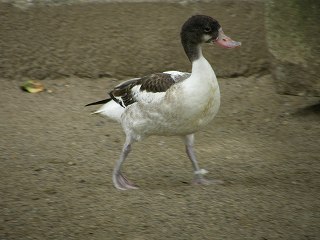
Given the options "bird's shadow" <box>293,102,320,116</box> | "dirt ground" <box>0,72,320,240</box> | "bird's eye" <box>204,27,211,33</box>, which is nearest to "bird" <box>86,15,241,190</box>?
"bird's eye" <box>204,27,211,33</box>

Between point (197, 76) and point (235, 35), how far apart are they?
273cm

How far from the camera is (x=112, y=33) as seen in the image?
24.3ft

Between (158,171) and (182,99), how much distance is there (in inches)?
35.9

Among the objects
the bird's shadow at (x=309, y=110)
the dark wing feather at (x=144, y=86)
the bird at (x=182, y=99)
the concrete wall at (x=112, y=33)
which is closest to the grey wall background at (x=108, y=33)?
the concrete wall at (x=112, y=33)

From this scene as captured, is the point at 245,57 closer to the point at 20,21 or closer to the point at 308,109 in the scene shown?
the point at 308,109

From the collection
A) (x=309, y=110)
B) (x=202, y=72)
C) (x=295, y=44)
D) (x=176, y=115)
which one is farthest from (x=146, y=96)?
(x=309, y=110)

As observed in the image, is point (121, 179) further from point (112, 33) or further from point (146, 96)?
point (112, 33)

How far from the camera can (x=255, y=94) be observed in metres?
7.24

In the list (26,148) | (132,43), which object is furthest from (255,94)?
(26,148)

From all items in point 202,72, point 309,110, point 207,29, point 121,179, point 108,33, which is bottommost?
point 309,110

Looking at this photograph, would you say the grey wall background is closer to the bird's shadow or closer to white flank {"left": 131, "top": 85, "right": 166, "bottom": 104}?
the bird's shadow

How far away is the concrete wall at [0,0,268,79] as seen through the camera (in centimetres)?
737

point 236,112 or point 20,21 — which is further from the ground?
point 20,21

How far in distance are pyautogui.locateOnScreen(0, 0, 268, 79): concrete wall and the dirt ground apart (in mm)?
277
